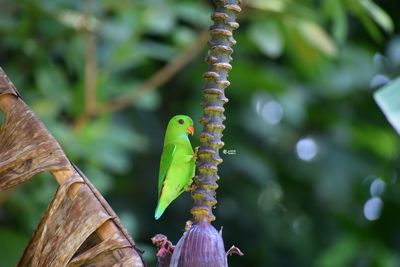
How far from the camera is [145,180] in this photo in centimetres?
446

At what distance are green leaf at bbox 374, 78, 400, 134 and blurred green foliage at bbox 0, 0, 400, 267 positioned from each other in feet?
5.40

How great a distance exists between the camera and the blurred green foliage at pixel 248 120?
3.57 meters

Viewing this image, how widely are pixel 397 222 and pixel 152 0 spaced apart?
1888 millimetres

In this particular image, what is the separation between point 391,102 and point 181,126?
1.59 ft

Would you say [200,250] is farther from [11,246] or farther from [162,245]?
[11,246]

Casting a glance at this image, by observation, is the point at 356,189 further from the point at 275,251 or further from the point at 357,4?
the point at 357,4

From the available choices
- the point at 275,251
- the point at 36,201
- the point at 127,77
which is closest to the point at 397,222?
the point at 275,251

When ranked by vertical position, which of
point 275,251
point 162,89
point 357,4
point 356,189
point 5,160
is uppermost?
point 357,4

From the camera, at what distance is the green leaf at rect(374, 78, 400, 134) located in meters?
1.77

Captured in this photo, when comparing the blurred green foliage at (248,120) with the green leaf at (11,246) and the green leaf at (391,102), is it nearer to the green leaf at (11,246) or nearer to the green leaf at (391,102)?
the green leaf at (11,246)

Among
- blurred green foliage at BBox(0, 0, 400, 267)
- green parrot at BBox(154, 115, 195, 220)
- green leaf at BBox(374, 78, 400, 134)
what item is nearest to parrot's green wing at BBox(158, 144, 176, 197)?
green parrot at BBox(154, 115, 195, 220)

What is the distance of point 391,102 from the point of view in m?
1.82

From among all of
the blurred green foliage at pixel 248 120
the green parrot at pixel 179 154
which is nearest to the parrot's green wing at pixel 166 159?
the green parrot at pixel 179 154

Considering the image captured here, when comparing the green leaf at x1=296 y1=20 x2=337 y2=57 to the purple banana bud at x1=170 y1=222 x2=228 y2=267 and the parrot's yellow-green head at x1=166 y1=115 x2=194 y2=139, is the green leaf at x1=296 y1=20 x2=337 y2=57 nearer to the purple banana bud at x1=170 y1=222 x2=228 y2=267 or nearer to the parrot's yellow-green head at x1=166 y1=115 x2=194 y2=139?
the parrot's yellow-green head at x1=166 y1=115 x2=194 y2=139
